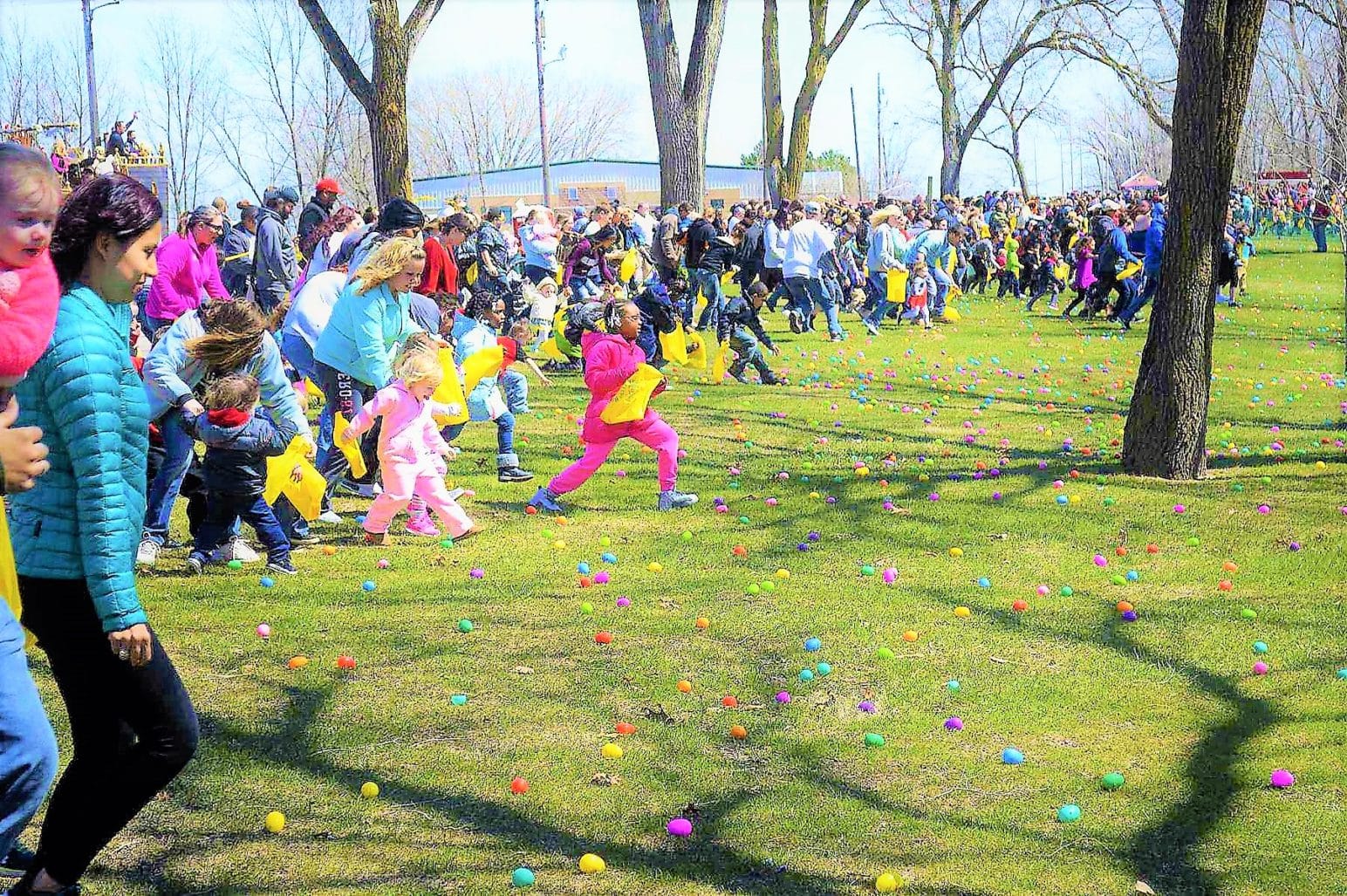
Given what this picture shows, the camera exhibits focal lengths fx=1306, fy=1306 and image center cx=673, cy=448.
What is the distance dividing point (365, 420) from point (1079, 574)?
4.06 meters

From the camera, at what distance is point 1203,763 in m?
4.68

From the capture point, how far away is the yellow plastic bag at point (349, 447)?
301 inches

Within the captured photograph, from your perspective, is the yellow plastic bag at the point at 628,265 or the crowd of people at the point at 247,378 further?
the yellow plastic bag at the point at 628,265

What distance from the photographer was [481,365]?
28.5ft

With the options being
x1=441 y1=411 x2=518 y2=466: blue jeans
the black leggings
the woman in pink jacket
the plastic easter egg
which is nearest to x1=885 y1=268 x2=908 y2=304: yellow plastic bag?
x1=441 y1=411 x2=518 y2=466: blue jeans

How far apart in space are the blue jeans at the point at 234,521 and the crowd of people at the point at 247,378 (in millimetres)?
16

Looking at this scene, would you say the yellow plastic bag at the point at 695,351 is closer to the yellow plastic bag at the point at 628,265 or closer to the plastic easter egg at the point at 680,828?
the yellow plastic bag at the point at 628,265

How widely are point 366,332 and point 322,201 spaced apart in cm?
505

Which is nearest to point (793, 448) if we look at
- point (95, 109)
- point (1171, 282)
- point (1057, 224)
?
point (1171, 282)

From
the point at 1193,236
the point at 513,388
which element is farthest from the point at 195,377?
the point at 1193,236

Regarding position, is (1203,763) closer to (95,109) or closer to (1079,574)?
(1079,574)

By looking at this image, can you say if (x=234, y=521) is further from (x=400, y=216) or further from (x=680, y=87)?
(x=680, y=87)

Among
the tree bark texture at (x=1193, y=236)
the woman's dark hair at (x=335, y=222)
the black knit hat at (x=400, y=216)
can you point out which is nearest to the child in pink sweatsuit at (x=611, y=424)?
the black knit hat at (x=400, y=216)

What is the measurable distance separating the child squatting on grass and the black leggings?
3425 millimetres
